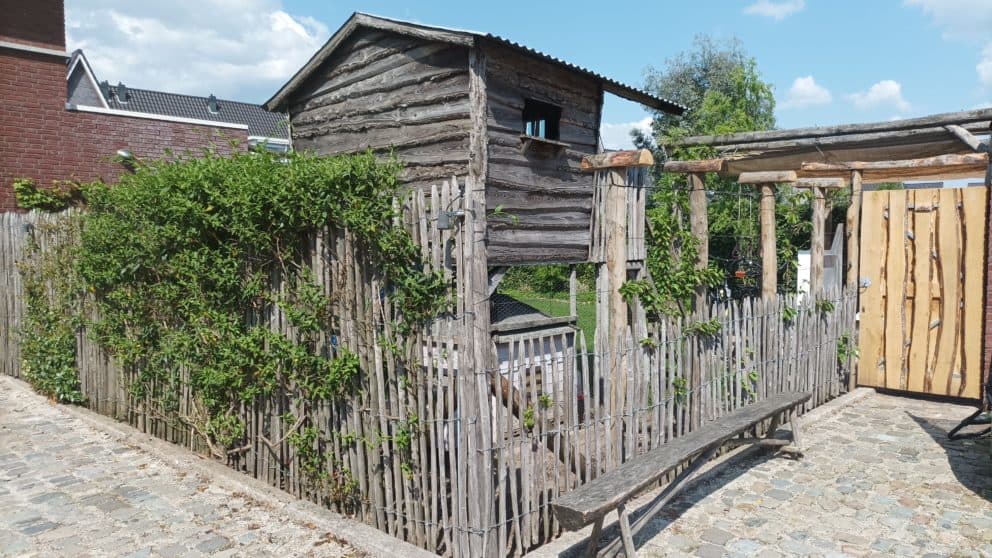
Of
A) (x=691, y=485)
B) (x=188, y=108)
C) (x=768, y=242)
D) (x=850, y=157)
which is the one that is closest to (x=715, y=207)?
(x=850, y=157)

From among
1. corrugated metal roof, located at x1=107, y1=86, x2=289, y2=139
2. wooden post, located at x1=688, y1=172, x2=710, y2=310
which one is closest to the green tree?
wooden post, located at x1=688, y1=172, x2=710, y2=310

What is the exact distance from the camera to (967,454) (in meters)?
6.31

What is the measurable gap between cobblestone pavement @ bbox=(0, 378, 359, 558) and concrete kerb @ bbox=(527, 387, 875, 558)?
134 cm

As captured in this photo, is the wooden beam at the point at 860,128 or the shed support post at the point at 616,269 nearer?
the shed support post at the point at 616,269

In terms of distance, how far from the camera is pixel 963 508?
5.09m

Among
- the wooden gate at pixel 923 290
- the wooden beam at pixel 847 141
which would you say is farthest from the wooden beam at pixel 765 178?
the wooden gate at pixel 923 290

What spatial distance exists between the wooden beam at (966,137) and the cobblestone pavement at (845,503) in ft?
10.5

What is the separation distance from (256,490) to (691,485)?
3445 millimetres

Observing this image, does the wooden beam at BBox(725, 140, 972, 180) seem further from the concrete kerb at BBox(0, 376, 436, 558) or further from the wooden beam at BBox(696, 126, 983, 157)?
the concrete kerb at BBox(0, 376, 436, 558)

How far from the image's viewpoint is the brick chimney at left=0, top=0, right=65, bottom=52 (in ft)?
37.5

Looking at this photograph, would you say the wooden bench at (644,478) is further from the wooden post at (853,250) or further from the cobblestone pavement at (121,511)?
the wooden post at (853,250)

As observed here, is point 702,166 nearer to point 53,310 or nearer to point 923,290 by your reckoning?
point 923,290

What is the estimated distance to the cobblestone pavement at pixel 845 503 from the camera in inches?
178

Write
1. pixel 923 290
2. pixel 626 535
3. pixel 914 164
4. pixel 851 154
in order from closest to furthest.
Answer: pixel 626 535 → pixel 914 164 → pixel 923 290 → pixel 851 154
